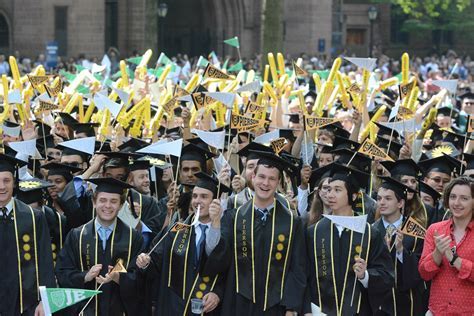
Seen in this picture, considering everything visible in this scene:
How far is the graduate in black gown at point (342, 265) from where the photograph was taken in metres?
10.3

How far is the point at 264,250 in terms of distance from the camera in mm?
10414

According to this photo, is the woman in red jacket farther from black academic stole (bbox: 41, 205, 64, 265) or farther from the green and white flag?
black academic stole (bbox: 41, 205, 64, 265)

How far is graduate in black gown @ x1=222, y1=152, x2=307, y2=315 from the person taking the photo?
10.4m

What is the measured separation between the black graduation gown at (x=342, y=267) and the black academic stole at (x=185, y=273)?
2.89ft

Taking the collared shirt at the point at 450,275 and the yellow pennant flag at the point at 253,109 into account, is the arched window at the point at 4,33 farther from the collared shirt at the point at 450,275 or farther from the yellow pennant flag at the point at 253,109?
the collared shirt at the point at 450,275

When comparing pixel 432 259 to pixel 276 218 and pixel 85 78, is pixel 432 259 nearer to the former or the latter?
pixel 276 218

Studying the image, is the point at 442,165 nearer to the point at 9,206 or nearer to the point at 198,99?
the point at 198,99

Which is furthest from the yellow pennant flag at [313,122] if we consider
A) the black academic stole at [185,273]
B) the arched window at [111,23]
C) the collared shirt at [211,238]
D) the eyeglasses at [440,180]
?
the arched window at [111,23]

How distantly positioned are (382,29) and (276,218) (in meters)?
54.0

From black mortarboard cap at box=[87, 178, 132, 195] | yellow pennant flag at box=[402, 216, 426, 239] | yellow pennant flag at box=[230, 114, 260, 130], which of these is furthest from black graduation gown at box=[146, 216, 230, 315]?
yellow pennant flag at box=[230, 114, 260, 130]

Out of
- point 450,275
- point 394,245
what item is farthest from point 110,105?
point 450,275

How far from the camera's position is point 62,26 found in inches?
1718

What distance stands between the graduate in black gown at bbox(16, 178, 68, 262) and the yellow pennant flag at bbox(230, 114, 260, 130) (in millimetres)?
2583

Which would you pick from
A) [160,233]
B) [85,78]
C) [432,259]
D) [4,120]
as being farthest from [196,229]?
[85,78]
